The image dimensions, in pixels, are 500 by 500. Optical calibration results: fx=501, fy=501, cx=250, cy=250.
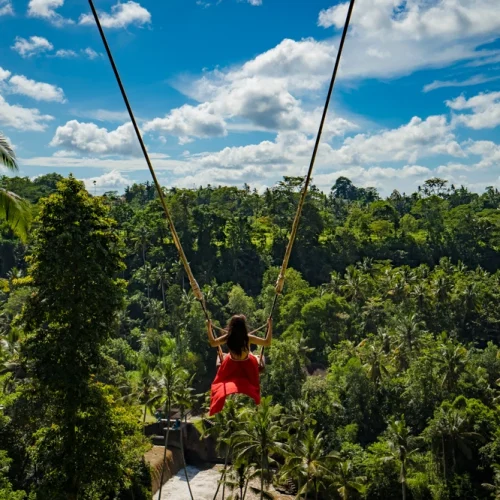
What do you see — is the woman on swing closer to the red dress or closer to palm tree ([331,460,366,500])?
the red dress

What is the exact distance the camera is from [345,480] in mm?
23578

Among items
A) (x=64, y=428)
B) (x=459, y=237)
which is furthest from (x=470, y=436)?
(x=459, y=237)

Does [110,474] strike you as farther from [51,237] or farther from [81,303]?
[51,237]

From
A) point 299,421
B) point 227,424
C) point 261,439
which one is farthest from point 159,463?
point 261,439

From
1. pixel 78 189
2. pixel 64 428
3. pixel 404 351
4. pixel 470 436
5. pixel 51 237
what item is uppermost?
pixel 78 189

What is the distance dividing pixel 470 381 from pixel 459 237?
3794cm

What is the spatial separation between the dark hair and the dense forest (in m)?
9.39

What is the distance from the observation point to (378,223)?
68.5 m

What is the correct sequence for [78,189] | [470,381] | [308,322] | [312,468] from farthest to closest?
[308,322] < [470,381] < [312,468] < [78,189]

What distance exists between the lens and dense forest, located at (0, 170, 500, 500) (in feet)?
46.3

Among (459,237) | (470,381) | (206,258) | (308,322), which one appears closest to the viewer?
(470,381)

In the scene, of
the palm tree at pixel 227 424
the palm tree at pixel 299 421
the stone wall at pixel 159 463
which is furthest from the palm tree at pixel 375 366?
the stone wall at pixel 159 463

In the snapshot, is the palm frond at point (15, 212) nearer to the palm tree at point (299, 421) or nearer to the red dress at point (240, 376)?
the red dress at point (240, 376)

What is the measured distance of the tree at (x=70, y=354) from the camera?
13812 mm
